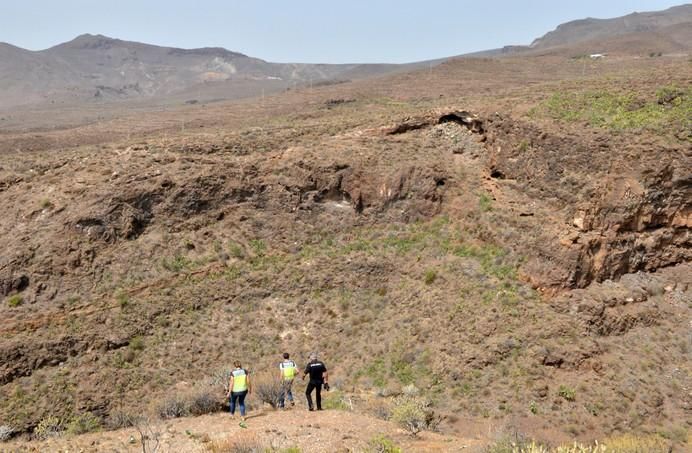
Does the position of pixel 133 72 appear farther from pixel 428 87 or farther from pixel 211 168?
pixel 211 168

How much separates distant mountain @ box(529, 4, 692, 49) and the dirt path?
144 m

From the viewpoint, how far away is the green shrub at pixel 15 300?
20344mm

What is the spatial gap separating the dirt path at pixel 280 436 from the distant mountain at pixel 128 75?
120m

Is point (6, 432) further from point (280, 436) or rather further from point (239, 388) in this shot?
point (280, 436)

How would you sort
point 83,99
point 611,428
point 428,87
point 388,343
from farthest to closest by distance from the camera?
point 83,99
point 428,87
point 388,343
point 611,428

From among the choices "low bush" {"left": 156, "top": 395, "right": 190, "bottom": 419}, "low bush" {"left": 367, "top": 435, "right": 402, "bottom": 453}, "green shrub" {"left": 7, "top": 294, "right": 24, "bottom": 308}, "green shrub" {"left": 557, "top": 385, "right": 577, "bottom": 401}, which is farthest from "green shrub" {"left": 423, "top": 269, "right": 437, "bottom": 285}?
"green shrub" {"left": 7, "top": 294, "right": 24, "bottom": 308}

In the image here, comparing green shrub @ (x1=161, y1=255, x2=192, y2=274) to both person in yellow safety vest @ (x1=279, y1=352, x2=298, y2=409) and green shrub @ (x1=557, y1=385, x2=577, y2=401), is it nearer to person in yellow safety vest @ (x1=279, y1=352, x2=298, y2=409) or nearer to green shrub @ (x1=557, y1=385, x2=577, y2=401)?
person in yellow safety vest @ (x1=279, y1=352, x2=298, y2=409)

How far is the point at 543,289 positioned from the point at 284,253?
10710 mm

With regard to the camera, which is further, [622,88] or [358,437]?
[622,88]

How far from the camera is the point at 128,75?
184m

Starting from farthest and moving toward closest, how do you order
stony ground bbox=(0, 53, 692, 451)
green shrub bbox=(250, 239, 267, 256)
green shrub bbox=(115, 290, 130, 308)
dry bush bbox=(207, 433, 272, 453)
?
green shrub bbox=(250, 239, 267, 256), green shrub bbox=(115, 290, 130, 308), stony ground bbox=(0, 53, 692, 451), dry bush bbox=(207, 433, 272, 453)

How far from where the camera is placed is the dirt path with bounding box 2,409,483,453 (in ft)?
35.7

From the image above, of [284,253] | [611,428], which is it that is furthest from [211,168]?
[611,428]

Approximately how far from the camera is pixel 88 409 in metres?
18.3
